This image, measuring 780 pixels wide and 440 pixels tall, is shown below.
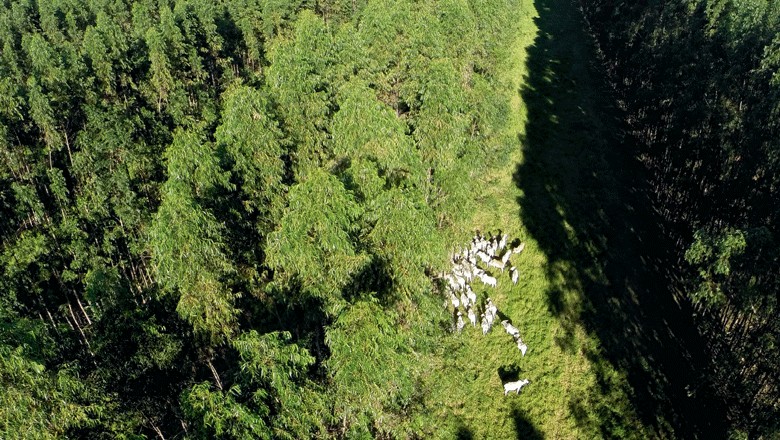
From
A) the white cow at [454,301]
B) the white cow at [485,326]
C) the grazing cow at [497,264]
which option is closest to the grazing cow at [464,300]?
the white cow at [454,301]

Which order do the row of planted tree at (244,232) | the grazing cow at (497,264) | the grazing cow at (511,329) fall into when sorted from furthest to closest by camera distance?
the grazing cow at (497,264) → the grazing cow at (511,329) → the row of planted tree at (244,232)

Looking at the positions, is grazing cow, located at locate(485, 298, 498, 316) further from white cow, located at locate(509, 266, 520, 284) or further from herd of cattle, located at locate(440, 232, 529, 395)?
white cow, located at locate(509, 266, 520, 284)

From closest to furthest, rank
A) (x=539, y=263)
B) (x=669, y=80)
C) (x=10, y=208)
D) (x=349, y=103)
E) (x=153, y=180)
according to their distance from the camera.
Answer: (x=349, y=103) < (x=10, y=208) < (x=153, y=180) < (x=539, y=263) < (x=669, y=80)

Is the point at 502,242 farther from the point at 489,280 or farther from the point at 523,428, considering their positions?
the point at 523,428

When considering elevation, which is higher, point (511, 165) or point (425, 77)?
point (425, 77)

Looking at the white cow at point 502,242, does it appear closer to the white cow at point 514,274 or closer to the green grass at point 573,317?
the green grass at point 573,317

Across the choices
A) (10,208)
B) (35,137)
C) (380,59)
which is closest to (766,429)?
(380,59)

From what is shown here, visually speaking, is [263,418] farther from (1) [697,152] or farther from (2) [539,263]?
(1) [697,152]
